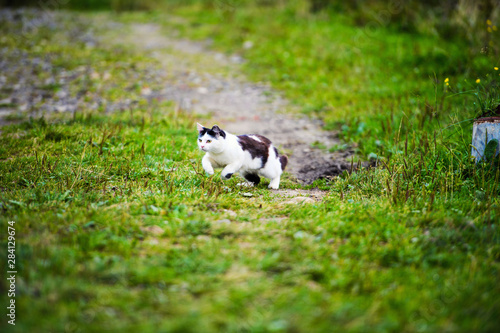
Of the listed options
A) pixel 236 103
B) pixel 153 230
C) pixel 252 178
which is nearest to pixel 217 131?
pixel 252 178

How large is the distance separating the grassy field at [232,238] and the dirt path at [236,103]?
24.3 inches

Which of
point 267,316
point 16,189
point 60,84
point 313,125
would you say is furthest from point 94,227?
point 60,84

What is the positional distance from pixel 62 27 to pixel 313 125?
11.7 metres

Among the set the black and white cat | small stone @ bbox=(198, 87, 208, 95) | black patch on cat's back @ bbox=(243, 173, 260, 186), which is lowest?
black patch on cat's back @ bbox=(243, 173, 260, 186)

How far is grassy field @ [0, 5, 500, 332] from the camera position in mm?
2320

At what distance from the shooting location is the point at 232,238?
3205 millimetres

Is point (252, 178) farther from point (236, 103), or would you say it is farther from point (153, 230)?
point (236, 103)

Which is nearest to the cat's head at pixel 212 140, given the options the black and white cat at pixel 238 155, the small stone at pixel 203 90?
the black and white cat at pixel 238 155

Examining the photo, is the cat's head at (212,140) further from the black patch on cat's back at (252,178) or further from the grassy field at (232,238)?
the black patch on cat's back at (252,178)

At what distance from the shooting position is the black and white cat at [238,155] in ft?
14.3

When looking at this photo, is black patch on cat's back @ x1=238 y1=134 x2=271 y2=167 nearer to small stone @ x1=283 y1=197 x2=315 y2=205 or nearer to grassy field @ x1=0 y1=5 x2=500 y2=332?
grassy field @ x1=0 y1=5 x2=500 y2=332

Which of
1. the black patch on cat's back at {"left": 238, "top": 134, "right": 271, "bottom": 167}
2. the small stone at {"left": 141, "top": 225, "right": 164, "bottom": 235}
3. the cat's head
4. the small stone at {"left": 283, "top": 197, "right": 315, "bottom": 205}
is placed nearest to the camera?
the small stone at {"left": 141, "top": 225, "right": 164, "bottom": 235}

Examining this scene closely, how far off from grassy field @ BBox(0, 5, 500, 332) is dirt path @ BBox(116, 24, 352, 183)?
0.62 metres

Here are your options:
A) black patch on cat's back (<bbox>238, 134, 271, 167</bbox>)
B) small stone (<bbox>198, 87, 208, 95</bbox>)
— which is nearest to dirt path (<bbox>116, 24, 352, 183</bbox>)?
small stone (<bbox>198, 87, 208, 95</bbox>)
